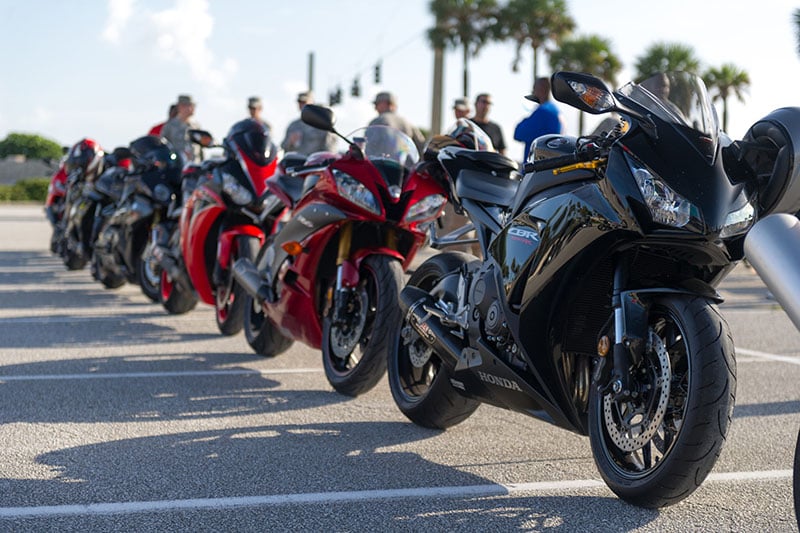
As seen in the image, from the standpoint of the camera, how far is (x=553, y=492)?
4121 mm

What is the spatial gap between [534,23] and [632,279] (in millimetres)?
43542

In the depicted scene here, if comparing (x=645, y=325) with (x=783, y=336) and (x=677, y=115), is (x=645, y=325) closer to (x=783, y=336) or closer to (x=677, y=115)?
(x=677, y=115)

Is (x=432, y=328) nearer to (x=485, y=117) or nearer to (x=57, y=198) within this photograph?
(x=485, y=117)

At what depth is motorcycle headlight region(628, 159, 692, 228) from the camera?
11.9 ft

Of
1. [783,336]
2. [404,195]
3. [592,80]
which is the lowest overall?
[783,336]

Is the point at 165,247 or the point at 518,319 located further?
the point at 165,247

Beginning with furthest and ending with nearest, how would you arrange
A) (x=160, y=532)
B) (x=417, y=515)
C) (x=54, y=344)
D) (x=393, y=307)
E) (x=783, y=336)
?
(x=783, y=336), (x=54, y=344), (x=393, y=307), (x=417, y=515), (x=160, y=532)

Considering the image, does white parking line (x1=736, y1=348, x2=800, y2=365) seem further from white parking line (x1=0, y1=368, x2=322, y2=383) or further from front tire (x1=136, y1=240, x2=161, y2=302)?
front tire (x1=136, y1=240, x2=161, y2=302)

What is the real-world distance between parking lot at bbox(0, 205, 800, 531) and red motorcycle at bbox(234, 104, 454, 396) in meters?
0.29

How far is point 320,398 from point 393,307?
64cm

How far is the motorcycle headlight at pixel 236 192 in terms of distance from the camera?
8.24 m

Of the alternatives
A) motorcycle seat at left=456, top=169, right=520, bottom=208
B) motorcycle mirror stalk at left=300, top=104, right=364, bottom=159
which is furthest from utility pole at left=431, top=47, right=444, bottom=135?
motorcycle seat at left=456, top=169, right=520, bottom=208

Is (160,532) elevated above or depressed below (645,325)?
below

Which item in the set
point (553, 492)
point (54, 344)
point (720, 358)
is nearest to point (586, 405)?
point (553, 492)
